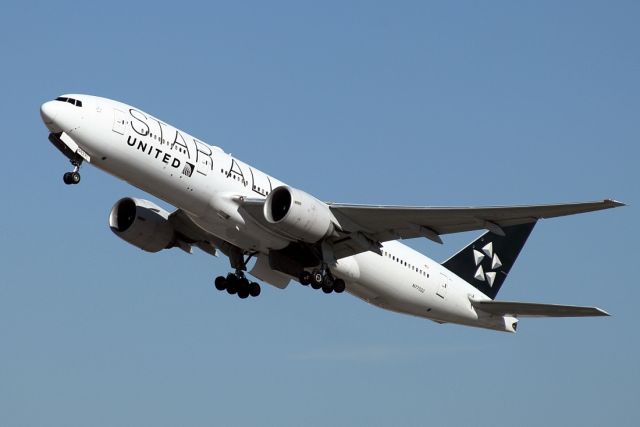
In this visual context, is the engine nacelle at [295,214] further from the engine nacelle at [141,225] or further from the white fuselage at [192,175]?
the engine nacelle at [141,225]

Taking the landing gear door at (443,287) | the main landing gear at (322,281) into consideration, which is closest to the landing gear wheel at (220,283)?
the main landing gear at (322,281)

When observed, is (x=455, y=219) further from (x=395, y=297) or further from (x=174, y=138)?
(x=174, y=138)

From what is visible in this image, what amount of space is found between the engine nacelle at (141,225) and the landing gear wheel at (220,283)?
205cm

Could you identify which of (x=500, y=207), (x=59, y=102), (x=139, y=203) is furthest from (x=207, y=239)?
(x=500, y=207)

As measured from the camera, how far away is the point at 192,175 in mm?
35406

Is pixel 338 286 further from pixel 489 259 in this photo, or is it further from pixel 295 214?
pixel 489 259

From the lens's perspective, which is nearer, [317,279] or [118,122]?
[118,122]

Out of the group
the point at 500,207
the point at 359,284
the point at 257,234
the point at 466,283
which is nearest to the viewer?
the point at 500,207

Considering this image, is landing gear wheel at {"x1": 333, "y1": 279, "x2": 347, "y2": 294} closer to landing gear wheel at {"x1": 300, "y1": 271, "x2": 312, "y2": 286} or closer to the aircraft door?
landing gear wheel at {"x1": 300, "y1": 271, "x2": 312, "y2": 286}

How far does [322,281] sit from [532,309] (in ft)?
25.6

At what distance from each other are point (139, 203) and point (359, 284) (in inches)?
307

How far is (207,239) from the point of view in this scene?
133 feet

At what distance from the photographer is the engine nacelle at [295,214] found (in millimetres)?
35469

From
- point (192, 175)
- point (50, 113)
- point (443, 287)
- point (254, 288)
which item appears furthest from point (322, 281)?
point (50, 113)
